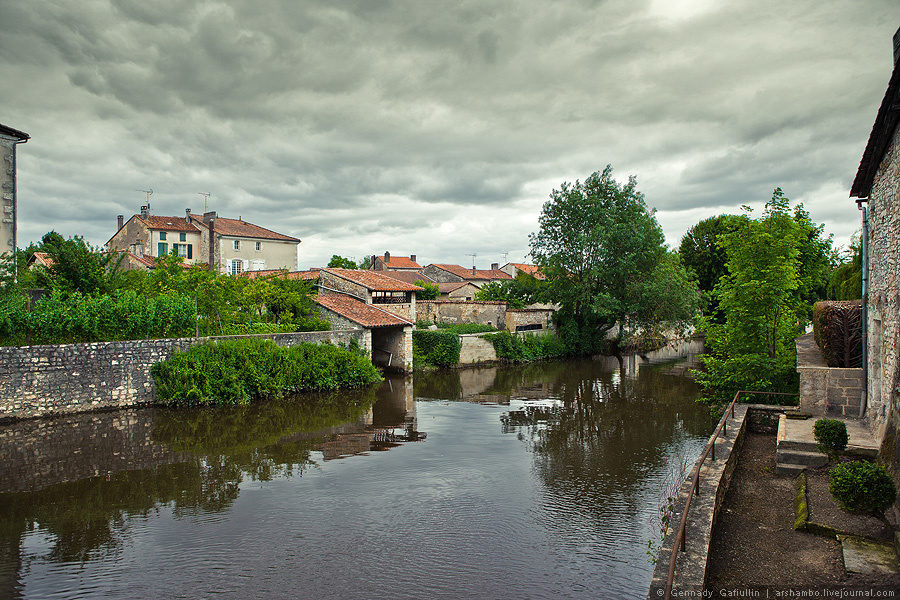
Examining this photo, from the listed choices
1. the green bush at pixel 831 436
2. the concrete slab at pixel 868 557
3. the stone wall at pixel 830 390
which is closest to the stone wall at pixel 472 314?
the stone wall at pixel 830 390

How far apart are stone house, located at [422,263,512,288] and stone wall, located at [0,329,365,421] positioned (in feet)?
141

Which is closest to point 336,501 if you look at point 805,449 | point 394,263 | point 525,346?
point 805,449

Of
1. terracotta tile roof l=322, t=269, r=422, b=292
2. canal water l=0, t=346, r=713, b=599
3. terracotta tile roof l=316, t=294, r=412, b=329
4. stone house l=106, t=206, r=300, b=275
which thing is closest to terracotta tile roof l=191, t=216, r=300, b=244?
stone house l=106, t=206, r=300, b=275

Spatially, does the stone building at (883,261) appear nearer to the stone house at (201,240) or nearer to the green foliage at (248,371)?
the green foliage at (248,371)

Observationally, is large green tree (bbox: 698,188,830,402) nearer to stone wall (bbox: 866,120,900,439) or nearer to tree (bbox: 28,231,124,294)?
stone wall (bbox: 866,120,900,439)

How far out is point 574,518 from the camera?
354 inches

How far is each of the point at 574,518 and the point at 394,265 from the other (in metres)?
58.0

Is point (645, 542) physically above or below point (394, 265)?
below

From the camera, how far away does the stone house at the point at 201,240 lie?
38.9 meters

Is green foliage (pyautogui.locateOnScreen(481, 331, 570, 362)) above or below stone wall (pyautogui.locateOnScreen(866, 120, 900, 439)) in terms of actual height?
below

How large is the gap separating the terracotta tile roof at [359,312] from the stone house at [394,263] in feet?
109

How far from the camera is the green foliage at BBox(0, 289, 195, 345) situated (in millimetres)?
15867

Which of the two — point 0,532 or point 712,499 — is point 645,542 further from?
point 0,532

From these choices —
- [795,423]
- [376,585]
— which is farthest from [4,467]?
[795,423]
